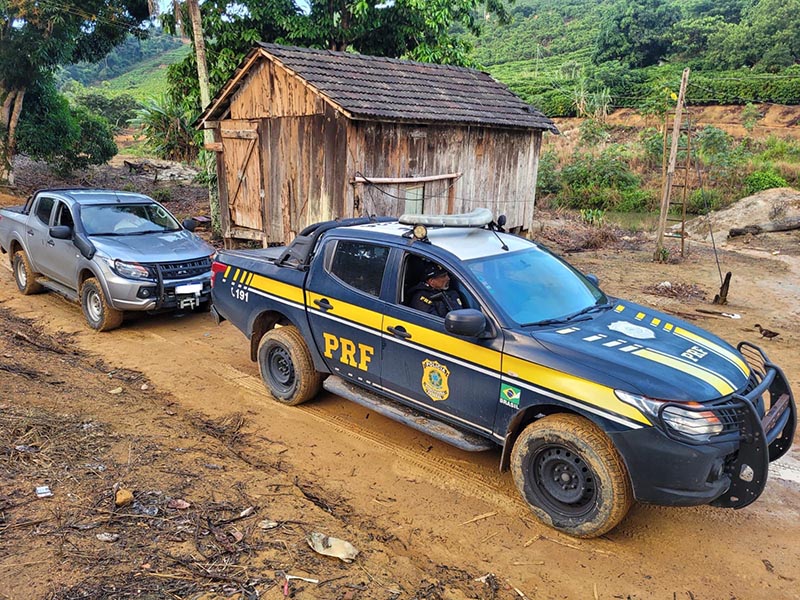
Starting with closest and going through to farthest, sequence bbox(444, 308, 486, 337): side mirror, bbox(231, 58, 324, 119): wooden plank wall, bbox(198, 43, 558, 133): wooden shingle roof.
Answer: bbox(444, 308, 486, 337): side mirror
bbox(198, 43, 558, 133): wooden shingle roof
bbox(231, 58, 324, 119): wooden plank wall

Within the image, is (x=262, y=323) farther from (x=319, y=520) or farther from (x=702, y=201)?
(x=702, y=201)

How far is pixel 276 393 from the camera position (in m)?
6.16

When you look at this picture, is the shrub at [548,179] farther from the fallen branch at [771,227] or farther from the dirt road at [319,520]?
the dirt road at [319,520]

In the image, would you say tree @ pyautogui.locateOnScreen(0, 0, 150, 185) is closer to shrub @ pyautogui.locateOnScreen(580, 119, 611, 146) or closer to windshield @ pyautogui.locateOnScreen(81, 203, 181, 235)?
windshield @ pyautogui.locateOnScreen(81, 203, 181, 235)

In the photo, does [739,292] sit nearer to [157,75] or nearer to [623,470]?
[623,470]

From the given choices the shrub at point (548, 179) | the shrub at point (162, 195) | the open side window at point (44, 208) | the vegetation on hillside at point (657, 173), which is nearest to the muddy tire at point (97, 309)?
the open side window at point (44, 208)

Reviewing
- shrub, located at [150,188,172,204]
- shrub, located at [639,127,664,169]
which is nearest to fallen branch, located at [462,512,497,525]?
shrub, located at [150,188,172,204]

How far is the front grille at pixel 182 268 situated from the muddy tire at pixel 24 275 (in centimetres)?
318

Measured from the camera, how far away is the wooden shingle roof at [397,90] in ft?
33.8

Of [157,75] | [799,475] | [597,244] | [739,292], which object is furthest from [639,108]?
[157,75]

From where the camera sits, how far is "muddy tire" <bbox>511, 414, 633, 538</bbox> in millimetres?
3871

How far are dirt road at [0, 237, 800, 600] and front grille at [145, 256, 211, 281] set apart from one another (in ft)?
5.84

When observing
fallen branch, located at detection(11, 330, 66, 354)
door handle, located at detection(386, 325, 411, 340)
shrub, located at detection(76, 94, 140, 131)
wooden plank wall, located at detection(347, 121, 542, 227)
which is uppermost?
shrub, located at detection(76, 94, 140, 131)

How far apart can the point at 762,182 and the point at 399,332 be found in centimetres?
2600
